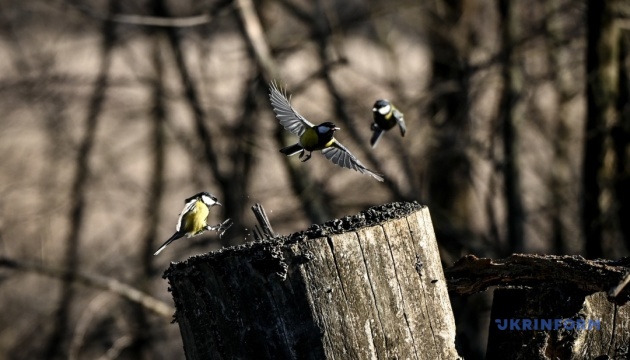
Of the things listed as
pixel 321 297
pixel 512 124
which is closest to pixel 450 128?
pixel 512 124

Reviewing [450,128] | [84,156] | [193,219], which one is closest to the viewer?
[193,219]

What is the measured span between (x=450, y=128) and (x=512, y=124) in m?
0.54

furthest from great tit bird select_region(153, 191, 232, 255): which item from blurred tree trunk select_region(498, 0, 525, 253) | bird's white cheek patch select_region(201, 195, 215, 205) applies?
A: blurred tree trunk select_region(498, 0, 525, 253)

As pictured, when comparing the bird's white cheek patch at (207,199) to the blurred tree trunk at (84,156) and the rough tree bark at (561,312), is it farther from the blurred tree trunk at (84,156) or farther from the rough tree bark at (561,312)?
the blurred tree trunk at (84,156)

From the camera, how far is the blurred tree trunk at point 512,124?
755 centimetres

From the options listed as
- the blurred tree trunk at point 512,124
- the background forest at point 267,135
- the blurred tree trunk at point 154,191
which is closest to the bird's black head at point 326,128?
the background forest at point 267,135

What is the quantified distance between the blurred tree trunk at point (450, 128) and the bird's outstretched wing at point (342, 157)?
12.7 ft

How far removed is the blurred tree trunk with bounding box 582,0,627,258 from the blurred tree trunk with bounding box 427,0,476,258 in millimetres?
1044

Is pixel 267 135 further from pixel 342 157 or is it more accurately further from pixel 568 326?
pixel 568 326

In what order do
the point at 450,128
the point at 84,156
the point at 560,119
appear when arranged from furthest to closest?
the point at 84,156 → the point at 560,119 → the point at 450,128

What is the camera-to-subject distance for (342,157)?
3.39 metres

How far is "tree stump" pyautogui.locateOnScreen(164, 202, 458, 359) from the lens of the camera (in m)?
2.22

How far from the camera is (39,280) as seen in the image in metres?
10.7

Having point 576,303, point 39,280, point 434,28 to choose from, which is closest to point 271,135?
point 434,28
